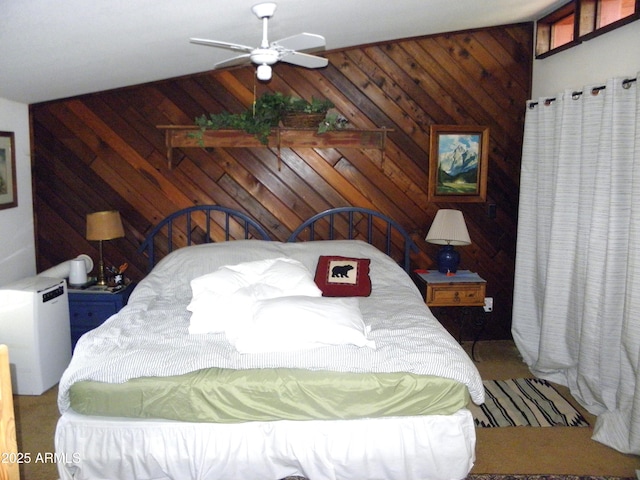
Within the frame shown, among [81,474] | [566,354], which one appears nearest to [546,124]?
[566,354]

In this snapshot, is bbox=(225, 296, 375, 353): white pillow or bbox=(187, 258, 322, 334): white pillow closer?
bbox=(225, 296, 375, 353): white pillow

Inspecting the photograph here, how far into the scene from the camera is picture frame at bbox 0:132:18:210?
382 centimetres

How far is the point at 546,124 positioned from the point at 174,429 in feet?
10.5

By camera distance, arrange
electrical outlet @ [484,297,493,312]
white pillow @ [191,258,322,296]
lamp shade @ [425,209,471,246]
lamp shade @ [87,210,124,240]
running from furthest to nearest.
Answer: electrical outlet @ [484,297,493,312]
lamp shade @ [425,209,471,246]
lamp shade @ [87,210,124,240]
white pillow @ [191,258,322,296]

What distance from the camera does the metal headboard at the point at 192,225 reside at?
427cm

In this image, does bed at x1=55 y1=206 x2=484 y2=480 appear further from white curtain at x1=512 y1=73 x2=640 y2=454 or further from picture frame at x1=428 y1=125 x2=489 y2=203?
picture frame at x1=428 y1=125 x2=489 y2=203

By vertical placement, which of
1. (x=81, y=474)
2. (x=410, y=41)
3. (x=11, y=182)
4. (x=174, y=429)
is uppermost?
(x=410, y=41)

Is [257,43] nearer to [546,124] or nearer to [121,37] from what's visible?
[121,37]

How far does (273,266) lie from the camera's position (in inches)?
138

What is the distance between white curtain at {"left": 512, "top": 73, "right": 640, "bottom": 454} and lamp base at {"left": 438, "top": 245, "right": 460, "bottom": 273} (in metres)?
0.46

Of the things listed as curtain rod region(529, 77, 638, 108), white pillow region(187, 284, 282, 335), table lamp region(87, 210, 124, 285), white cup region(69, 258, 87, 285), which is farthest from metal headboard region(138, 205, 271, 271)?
curtain rod region(529, 77, 638, 108)

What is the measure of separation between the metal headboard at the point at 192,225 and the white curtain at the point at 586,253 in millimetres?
2076

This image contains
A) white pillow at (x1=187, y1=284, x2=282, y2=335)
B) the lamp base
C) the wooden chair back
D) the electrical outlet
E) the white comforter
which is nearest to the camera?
the wooden chair back

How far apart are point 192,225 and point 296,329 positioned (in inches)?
78.6
